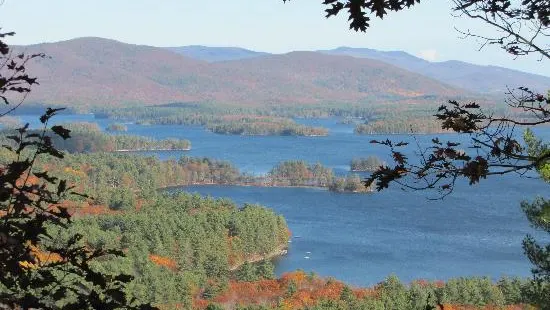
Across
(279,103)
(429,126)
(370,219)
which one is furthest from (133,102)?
(370,219)

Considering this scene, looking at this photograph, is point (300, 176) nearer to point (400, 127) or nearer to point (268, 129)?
point (400, 127)

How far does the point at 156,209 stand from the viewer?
42594 millimetres

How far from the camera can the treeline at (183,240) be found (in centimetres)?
2586

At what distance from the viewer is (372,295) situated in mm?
24766

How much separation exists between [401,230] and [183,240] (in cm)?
1368

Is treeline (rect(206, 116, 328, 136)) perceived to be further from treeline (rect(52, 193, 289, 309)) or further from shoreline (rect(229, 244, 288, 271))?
shoreline (rect(229, 244, 288, 271))

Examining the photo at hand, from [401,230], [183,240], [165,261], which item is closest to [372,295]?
[165,261]

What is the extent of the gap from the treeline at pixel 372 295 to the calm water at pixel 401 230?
5284mm

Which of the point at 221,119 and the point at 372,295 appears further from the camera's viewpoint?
the point at 221,119

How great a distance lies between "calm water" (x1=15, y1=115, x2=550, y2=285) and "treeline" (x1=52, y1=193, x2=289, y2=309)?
2.67 m

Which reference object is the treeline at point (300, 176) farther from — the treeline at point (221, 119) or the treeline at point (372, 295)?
the treeline at point (221, 119)

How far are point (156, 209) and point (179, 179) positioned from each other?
2795 cm

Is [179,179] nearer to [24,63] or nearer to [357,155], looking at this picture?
[357,155]

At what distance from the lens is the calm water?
Result: 34312mm
